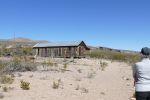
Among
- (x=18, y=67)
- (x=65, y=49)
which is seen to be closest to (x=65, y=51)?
(x=65, y=49)

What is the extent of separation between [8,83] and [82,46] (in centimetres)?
3964

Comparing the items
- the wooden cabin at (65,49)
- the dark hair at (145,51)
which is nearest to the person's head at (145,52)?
the dark hair at (145,51)

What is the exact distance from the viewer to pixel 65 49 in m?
54.3

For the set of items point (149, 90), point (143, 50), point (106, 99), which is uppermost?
point (143, 50)

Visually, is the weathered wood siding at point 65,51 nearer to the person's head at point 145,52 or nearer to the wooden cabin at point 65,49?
the wooden cabin at point 65,49

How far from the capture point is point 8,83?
15.6 metres

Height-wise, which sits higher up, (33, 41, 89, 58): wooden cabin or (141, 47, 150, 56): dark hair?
(33, 41, 89, 58): wooden cabin

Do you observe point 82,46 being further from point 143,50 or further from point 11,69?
point 143,50

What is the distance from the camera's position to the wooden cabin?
5357cm

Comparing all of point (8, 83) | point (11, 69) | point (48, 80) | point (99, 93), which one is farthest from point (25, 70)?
point (99, 93)

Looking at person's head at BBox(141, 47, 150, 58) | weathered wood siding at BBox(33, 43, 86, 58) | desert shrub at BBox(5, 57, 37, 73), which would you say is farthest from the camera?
weathered wood siding at BBox(33, 43, 86, 58)

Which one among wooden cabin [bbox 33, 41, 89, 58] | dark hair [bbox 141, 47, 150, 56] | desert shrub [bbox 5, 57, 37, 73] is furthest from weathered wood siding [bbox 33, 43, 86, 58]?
dark hair [bbox 141, 47, 150, 56]

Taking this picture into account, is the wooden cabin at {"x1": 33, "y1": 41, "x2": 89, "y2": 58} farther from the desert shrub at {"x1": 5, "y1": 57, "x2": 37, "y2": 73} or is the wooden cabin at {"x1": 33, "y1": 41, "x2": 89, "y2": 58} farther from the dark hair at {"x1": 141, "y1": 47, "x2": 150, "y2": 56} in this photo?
the dark hair at {"x1": 141, "y1": 47, "x2": 150, "y2": 56}

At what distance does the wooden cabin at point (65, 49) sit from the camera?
53.6 meters
